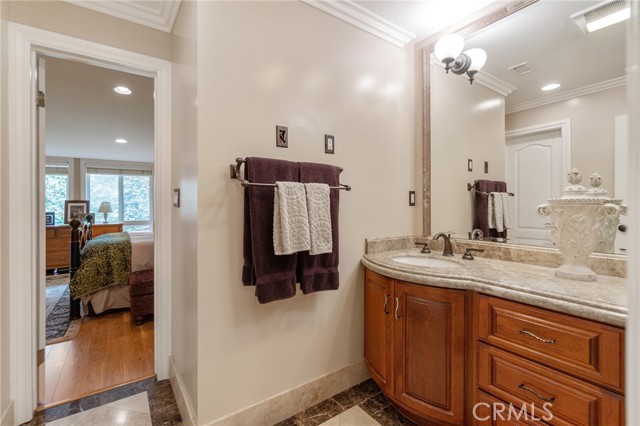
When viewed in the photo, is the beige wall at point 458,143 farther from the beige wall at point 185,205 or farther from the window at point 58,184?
the window at point 58,184

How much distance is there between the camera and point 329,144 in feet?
5.54

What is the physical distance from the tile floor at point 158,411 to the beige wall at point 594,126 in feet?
5.41

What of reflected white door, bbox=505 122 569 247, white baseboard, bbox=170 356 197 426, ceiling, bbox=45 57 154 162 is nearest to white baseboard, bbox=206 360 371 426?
white baseboard, bbox=170 356 197 426

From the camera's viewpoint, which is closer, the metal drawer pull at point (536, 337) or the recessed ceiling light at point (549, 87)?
the metal drawer pull at point (536, 337)

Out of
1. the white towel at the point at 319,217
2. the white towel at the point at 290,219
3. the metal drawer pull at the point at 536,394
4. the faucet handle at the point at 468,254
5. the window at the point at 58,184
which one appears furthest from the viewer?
the window at the point at 58,184

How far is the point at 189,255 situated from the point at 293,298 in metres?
0.61

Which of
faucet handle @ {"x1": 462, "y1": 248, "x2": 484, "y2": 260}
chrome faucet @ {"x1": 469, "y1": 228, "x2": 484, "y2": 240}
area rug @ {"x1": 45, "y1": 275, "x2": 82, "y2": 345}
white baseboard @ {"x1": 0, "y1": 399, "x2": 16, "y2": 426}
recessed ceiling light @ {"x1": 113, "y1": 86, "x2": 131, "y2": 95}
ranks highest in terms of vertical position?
recessed ceiling light @ {"x1": 113, "y1": 86, "x2": 131, "y2": 95}

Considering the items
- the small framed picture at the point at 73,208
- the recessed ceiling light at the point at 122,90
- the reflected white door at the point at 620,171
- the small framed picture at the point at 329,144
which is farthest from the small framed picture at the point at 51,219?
the reflected white door at the point at 620,171

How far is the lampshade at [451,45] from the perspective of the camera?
1.78 meters

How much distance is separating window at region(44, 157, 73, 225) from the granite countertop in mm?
7568

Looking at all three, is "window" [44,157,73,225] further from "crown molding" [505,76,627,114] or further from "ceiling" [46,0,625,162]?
"crown molding" [505,76,627,114]

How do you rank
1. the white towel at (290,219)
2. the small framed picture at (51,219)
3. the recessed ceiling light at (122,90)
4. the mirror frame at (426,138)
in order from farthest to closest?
the small framed picture at (51,219) < the recessed ceiling light at (122,90) < the mirror frame at (426,138) < the white towel at (290,219)

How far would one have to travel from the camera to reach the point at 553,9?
4.86 ft

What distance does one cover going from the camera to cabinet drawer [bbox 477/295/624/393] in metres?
0.88
